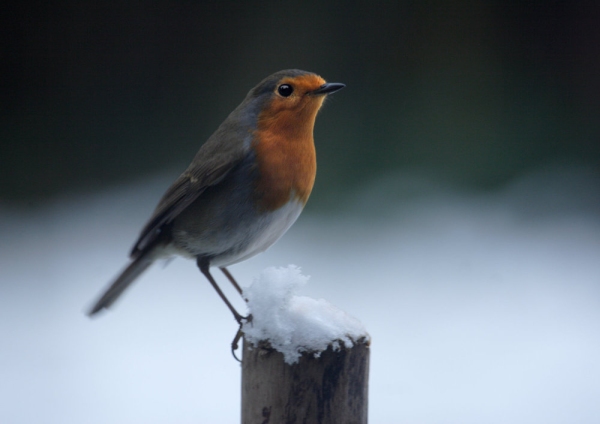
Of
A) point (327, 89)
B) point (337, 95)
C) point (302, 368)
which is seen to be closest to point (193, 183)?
point (327, 89)

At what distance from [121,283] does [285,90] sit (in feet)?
3.46

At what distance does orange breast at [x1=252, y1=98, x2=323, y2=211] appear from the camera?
243cm

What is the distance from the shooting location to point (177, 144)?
5918mm

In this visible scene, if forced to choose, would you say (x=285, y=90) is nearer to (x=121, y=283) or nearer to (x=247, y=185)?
(x=247, y=185)

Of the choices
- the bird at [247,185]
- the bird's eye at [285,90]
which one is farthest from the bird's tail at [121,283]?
the bird's eye at [285,90]

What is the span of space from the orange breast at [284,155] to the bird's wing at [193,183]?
11cm

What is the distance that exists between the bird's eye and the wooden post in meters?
1.13

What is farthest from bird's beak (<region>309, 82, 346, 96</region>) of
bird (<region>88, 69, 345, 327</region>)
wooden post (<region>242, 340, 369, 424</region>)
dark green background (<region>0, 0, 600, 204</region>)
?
dark green background (<region>0, 0, 600, 204</region>)

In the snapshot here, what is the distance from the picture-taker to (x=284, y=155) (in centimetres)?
247

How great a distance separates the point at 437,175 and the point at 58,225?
3.26 m

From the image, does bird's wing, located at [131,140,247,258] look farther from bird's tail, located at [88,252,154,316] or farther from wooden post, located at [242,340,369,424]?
wooden post, located at [242,340,369,424]

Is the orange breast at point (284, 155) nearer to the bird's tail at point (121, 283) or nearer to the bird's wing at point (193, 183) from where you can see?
the bird's wing at point (193, 183)

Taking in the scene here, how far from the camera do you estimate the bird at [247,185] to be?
8.05 feet

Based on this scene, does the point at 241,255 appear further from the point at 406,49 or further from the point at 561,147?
the point at 561,147
